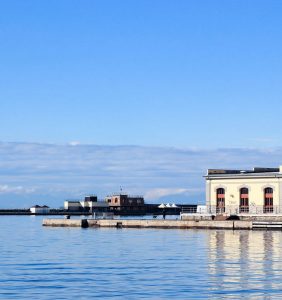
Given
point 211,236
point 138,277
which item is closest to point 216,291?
point 138,277

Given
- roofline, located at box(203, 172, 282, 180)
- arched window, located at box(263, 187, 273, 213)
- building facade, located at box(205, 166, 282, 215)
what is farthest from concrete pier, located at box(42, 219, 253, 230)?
roofline, located at box(203, 172, 282, 180)

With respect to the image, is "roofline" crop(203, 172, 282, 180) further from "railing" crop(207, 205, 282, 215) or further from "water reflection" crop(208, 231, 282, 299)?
"water reflection" crop(208, 231, 282, 299)

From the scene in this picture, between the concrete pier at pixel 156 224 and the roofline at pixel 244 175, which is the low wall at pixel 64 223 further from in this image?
the roofline at pixel 244 175

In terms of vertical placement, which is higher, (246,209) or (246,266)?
(246,209)

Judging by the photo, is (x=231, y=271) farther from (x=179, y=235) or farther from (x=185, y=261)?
(x=179, y=235)

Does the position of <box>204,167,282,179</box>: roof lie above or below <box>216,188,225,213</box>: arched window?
above

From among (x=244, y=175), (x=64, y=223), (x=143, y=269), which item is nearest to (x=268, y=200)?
(x=244, y=175)

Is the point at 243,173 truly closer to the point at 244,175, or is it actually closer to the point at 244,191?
the point at 244,175


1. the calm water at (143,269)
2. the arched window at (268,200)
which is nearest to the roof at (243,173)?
the arched window at (268,200)

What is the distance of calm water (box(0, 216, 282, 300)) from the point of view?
44344 millimetres

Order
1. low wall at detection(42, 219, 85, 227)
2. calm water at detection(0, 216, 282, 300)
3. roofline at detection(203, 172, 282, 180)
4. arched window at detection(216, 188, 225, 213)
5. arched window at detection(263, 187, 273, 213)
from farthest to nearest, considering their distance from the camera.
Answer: low wall at detection(42, 219, 85, 227) < arched window at detection(216, 188, 225, 213) < arched window at detection(263, 187, 273, 213) < roofline at detection(203, 172, 282, 180) < calm water at detection(0, 216, 282, 300)

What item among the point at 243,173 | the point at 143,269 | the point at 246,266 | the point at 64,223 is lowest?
the point at 143,269

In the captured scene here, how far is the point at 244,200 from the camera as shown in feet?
387

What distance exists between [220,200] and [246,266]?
6547cm
